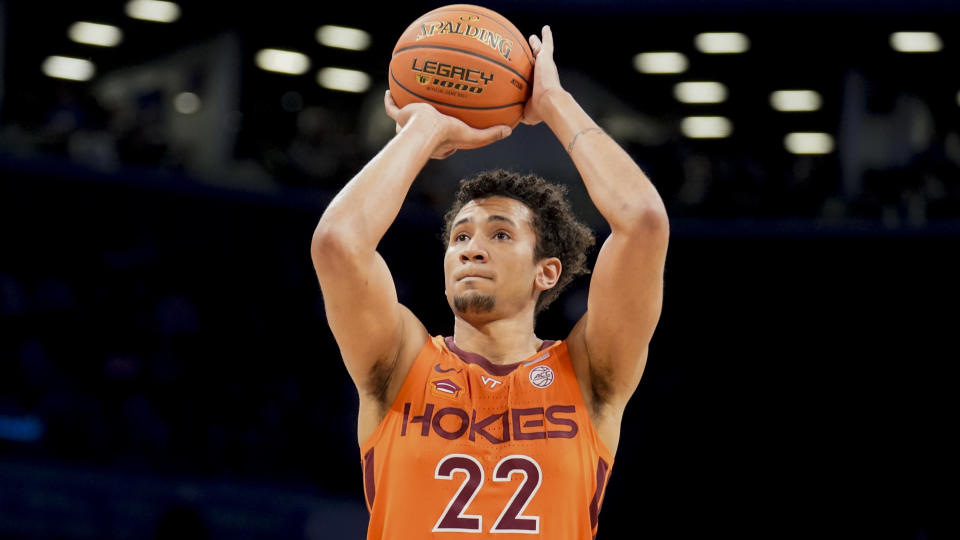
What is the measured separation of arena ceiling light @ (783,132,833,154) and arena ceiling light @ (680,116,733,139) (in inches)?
41.1

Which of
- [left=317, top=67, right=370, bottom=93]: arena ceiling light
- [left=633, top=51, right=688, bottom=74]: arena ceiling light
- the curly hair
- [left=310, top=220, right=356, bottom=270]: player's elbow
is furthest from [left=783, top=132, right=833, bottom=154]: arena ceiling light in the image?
[left=310, top=220, right=356, bottom=270]: player's elbow

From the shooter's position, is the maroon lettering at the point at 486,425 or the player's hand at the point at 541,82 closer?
the maroon lettering at the point at 486,425

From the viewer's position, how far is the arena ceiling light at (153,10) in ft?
52.0

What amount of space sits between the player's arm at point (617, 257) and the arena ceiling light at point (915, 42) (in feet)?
44.1

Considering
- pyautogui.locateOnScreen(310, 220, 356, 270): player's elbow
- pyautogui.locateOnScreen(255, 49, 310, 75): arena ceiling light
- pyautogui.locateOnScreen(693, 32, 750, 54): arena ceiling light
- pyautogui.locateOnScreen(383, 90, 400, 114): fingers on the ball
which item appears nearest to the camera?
pyautogui.locateOnScreen(310, 220, 356, 270): player's elbow

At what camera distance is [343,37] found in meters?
16.8

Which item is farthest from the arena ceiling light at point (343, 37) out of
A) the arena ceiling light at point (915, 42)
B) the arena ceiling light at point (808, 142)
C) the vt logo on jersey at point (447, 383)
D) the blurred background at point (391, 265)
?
the vt logo on jersey at point (447, 383)

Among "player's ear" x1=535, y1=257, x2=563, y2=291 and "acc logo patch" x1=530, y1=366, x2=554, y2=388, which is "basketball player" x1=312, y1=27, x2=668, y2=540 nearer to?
"acc logo patch" x1=530, y1=366, x2=554, y2=388

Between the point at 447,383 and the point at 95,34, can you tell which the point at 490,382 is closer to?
the point at 447,383

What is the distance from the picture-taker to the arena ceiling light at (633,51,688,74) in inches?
651

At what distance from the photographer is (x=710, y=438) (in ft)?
43.2

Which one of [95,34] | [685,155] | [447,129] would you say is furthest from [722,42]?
[447,129]

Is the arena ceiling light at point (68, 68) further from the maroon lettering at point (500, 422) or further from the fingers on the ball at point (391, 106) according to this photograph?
the maroon lettering at point (500, 422)

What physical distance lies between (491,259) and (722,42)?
13.3 metres
